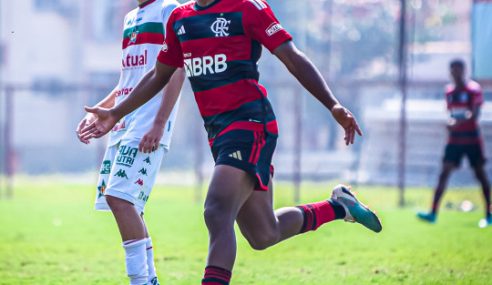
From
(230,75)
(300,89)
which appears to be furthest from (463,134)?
(230,75)

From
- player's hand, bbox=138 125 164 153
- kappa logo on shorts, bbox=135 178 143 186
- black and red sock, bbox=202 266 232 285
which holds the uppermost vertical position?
player's hand, bbox=138 125 164 153

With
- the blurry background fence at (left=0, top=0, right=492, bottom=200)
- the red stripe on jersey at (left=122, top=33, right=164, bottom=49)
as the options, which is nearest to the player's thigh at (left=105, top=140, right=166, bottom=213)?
the red stripe on jersey at (left=122, top=33, right=164, bottom=49)

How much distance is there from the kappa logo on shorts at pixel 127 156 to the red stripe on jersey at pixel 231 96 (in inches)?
38.1

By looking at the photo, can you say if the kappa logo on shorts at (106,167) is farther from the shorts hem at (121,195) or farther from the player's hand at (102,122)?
the player's hand at (102,122)

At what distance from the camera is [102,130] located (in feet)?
19.4

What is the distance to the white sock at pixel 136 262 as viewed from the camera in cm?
617

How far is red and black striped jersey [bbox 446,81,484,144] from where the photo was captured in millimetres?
13320

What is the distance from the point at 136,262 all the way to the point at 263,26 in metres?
1.80

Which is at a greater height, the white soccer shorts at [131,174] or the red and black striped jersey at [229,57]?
the red and black striped jersey at [229,57]

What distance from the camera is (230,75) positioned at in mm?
5445

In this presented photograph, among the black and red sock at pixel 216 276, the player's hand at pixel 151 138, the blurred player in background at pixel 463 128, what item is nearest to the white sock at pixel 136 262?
the player's hand at pixel 151 138

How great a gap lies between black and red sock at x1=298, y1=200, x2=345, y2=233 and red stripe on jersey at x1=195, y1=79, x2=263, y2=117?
1085 millimetres

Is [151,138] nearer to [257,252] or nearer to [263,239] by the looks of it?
[263,239]

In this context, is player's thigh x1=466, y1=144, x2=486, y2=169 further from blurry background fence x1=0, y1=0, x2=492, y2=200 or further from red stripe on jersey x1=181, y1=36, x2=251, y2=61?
red stripe on jersey x1=181, y1=36, x2=251, y2=61
